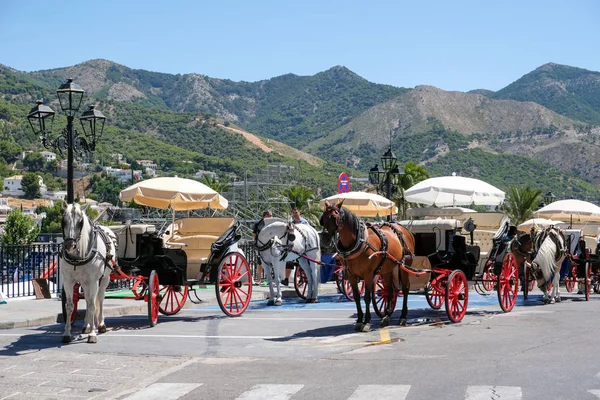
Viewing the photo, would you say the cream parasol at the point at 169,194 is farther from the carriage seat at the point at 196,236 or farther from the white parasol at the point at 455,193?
the white parasol at the point at 455,193

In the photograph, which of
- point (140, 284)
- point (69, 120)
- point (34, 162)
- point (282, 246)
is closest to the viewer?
point (140, 284)

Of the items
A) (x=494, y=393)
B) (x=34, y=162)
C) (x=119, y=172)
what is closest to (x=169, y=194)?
(x=494, y=393)

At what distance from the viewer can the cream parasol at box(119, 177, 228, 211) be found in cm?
1608

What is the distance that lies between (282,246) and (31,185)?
6446 inches

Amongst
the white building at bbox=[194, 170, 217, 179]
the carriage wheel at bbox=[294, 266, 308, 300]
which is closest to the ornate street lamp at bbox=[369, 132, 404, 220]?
the carriage wheel at bbox=[294, 266, 308, 300]

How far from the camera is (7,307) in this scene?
16.5 m

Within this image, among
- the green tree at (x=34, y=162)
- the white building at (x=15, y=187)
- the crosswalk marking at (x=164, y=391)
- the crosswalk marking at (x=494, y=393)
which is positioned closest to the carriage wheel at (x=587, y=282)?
the crosswalk marking at (x=494, y=393)

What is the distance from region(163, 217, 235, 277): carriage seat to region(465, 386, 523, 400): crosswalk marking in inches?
324

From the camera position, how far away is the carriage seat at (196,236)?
16.0m

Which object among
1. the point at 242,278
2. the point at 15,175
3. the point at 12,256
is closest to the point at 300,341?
the point at 242,278

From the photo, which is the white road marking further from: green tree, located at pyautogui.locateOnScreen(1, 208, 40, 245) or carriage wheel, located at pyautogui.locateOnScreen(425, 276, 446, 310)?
green tree, located at pyautogui.locateOnScreen(1, 208, 40, 245)

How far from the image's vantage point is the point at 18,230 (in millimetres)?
94000

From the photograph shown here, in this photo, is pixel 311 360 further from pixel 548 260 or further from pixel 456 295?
pixel 548 260

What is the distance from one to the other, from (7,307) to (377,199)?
1108 centimetres
